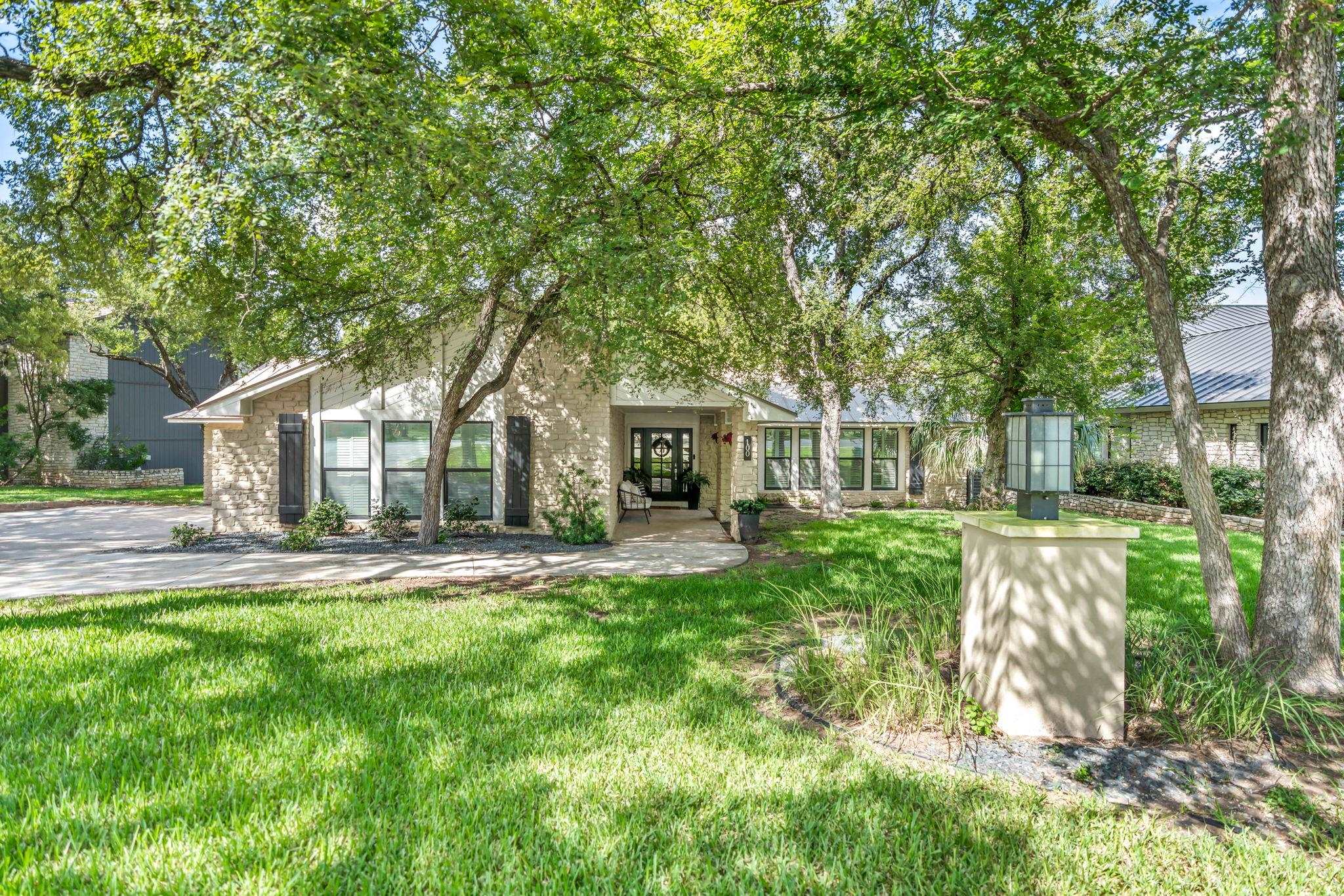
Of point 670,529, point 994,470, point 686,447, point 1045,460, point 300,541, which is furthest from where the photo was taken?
point 686,447

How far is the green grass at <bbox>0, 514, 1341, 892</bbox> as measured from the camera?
8.00 ft

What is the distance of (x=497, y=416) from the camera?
11.7 metres

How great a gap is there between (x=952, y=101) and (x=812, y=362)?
593 cm

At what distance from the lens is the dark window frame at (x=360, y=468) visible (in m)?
11.5

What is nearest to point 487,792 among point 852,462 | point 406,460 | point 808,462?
point 406,460

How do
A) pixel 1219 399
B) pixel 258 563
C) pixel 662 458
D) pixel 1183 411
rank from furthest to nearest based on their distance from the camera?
pixel 662 458 < pixel 1219 399 < pixel 258 563 < pixel 1183 411

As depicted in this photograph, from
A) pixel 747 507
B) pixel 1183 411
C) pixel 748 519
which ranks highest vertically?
pixel 1183 411

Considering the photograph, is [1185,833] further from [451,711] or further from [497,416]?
[497,416]

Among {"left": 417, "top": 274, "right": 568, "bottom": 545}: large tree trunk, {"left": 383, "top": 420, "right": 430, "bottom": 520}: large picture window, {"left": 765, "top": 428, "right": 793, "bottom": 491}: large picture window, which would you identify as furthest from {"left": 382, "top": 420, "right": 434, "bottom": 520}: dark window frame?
{"left": 765, "top": 428, "right": 793, "bottom": 491}: large picture window

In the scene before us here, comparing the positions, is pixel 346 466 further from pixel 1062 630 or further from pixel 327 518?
pixel 1062 630

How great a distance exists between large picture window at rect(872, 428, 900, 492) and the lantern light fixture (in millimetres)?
14908

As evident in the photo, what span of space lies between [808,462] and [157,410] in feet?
82.0

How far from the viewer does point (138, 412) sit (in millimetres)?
24781

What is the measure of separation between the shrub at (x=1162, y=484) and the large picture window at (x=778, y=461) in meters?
8.16
